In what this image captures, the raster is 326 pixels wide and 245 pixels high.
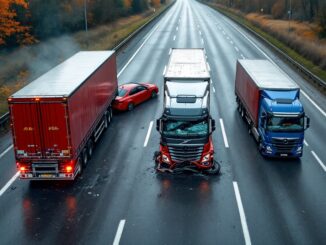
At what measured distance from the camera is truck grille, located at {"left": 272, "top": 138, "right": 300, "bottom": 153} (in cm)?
2042

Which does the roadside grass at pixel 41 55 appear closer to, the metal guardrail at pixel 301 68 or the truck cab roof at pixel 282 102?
the metal guardrail at pixel 301 68

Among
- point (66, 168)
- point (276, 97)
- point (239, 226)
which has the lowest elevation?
point (239, 226)

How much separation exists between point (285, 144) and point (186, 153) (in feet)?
16.5

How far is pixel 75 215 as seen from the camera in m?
16.4

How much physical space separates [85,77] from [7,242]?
29.4 feet

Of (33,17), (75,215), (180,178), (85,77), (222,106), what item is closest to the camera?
(75,215)

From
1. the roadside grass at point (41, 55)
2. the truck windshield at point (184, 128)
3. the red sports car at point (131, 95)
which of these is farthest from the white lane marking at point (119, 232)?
the roadside grass at point (41, 55)

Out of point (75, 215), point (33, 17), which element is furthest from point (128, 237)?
point (33, 17)

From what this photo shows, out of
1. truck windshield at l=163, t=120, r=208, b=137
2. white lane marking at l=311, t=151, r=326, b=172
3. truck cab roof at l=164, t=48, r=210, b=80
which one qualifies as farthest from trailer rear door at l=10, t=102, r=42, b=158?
white lane marking at l=311, t=151, r=326, b=172

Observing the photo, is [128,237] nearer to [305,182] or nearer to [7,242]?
[7,242]

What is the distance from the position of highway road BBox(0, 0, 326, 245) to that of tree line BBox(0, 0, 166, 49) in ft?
103

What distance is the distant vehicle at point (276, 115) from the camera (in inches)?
802

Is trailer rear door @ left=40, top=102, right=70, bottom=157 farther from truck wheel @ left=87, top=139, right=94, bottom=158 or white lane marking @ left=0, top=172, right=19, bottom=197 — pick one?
truck wheel @ left=87, top=139, right=94, bottom=158

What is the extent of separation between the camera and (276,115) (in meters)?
20.3
